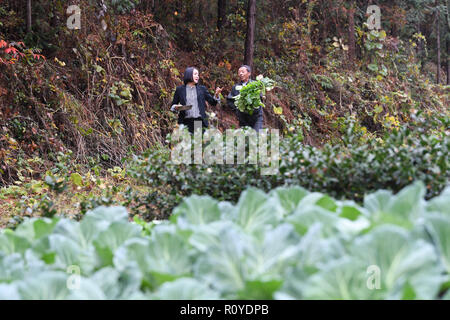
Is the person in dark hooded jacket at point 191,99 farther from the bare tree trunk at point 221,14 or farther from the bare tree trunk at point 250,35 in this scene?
the bare tree trunk at point 221,14

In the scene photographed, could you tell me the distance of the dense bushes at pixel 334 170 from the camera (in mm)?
2727

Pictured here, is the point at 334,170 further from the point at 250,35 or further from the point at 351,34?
the point at 351,34

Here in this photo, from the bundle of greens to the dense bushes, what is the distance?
107 inches

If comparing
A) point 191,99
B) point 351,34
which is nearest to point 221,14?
point 351,34

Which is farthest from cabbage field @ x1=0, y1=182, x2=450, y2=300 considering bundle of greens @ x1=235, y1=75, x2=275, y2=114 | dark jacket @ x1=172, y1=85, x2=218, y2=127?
dark jacket @ x1=172, y1=85, x2=218, y2=127

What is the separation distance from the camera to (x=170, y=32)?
38.5 feet

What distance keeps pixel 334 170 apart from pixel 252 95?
11.5 feet

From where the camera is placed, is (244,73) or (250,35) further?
(250,35)

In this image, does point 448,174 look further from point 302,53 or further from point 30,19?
point 302,53

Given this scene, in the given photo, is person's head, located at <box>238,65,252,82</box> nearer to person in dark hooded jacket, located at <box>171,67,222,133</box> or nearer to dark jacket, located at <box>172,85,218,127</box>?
person in dark hooded jacket, located at <box>171,67,222,133</box>

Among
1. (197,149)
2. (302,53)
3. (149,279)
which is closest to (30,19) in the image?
(197,149)

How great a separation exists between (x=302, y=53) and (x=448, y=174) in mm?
10916

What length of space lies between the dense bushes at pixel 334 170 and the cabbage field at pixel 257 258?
1452 mm

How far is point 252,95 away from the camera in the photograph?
6277 mm
